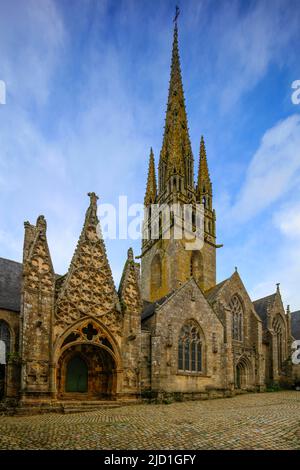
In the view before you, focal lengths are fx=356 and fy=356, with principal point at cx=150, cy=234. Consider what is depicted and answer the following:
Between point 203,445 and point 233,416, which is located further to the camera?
point 233,416

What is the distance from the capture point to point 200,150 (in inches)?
1849

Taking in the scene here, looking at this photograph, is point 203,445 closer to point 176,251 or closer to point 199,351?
point 199,351

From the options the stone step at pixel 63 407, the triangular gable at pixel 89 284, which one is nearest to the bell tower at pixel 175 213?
the triangular gable at pixel 89 284

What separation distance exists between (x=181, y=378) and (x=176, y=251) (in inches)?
663

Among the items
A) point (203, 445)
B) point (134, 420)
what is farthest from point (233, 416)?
point (203, 445)

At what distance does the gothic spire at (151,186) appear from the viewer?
4497 centimetres

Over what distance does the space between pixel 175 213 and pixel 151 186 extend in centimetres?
936

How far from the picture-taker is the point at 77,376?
59.4 ft

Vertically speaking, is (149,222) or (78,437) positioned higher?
(149,222)

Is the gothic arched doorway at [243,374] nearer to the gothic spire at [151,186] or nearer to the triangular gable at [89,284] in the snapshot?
the triangular gable at [89,284]

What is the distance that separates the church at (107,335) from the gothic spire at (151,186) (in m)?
18.6

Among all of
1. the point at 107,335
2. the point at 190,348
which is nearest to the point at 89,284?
the point at 107,335

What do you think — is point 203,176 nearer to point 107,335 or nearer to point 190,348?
point 190,348
